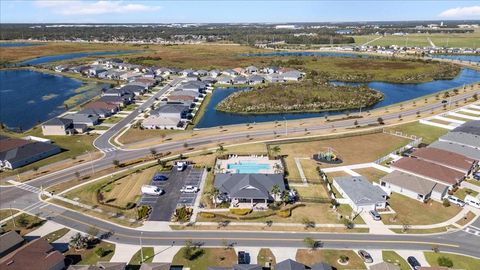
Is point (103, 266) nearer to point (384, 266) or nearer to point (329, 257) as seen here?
point (329, 257)

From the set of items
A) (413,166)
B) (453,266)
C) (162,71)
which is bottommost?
(453,266)

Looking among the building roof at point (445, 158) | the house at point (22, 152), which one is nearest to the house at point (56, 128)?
the house at point (22, 152)

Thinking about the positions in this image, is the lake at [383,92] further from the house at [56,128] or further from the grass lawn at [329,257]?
the grass lawn at [329,257]

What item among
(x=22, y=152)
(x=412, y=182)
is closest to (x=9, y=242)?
(x=22, y=152)

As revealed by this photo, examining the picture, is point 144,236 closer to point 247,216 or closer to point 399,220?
point 247,216

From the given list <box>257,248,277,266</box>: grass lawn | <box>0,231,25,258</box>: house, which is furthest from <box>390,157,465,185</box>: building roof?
<box>0,231,25,258</box>: house

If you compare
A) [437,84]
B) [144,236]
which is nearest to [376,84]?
[437,84]
